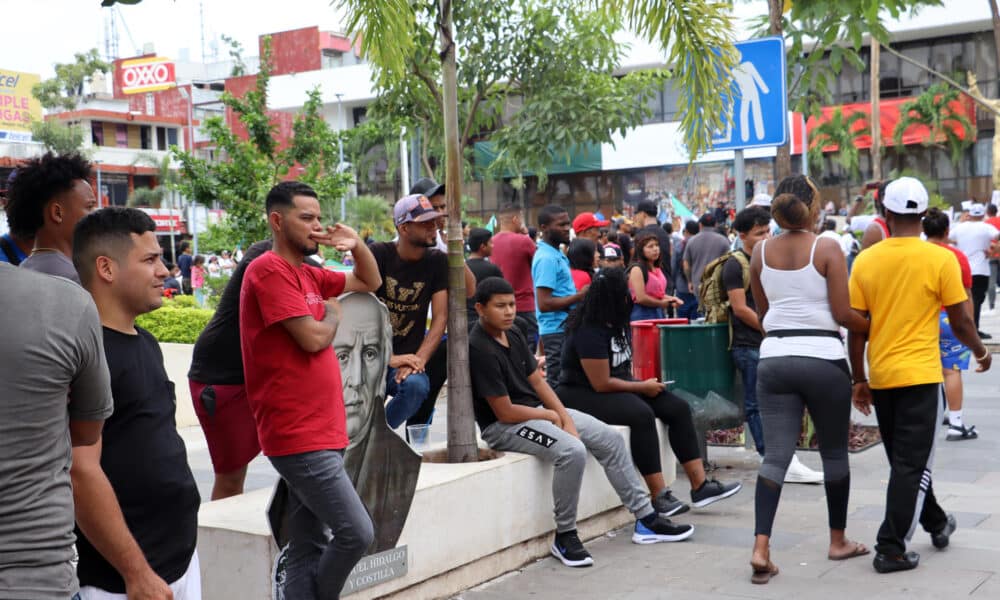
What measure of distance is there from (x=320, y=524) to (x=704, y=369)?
4.08m

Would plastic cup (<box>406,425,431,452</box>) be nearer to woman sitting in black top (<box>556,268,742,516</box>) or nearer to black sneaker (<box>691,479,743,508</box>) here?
woman sitting in black top (<box>556,268,742,516</box>)

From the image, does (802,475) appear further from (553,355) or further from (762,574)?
(762,574)

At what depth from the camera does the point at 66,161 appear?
3779 millimetres

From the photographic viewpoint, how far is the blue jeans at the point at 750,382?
25.5ft

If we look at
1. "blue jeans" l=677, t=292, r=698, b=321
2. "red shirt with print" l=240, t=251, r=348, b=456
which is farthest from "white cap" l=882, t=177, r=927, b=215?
"blue jeans" l=677, t=292, r=698, b=321

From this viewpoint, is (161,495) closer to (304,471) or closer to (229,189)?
(304,471)

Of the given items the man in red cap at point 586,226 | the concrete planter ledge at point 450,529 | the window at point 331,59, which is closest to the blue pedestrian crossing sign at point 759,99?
the man in red cap at point 586,226

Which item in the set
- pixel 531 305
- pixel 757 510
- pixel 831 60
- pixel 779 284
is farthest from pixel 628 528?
pixel 831 60

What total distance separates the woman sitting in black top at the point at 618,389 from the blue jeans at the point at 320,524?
2.48 m

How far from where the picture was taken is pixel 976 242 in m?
14.5

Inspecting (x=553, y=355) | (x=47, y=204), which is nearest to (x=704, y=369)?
(x=553, y=355)

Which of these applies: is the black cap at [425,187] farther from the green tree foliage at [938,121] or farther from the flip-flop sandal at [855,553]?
the green tree foliage at [938,121]

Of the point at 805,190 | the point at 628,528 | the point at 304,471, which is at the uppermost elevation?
the point at 805,190

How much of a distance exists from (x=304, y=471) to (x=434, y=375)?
8.86 feet
